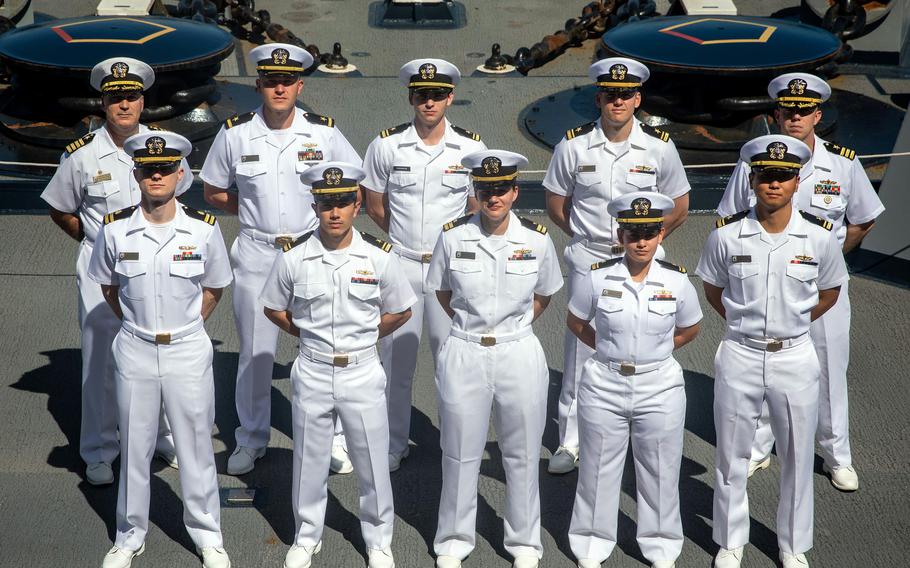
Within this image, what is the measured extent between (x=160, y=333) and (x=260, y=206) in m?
1.02

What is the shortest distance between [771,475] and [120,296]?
3.21m

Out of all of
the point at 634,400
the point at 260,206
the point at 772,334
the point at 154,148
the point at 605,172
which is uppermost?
the point at 154,148

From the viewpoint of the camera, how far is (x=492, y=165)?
16.5ft

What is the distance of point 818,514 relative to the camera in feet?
18.5

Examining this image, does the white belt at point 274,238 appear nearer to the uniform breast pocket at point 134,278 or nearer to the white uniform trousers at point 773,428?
the uniform breast pocket at point 134,278

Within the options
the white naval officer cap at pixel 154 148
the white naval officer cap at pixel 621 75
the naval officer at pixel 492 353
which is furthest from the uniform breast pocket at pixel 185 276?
the white naval officer cap at pixel 621 75

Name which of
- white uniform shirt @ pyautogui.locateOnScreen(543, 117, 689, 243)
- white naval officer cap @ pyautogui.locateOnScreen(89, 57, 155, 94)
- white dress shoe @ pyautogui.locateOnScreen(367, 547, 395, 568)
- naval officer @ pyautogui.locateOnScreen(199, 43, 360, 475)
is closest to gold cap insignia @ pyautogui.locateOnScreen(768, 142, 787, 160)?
white uniform shirt @ pyautogui.locateOnScreen(543, 117, 689, 243)

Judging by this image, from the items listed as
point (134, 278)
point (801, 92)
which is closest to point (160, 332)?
point (134, 278)

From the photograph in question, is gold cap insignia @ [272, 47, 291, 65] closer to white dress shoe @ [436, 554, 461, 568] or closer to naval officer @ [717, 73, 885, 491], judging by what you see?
naval officer @ [717, 73, 885, 491]

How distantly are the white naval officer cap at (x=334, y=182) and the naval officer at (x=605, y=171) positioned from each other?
1.32 meters

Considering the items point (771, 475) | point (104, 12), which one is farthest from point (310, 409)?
point (104, 12)

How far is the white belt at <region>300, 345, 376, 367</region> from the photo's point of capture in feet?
16.4

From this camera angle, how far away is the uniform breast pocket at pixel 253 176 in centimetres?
585

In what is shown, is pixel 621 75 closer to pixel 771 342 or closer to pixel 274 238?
pixel 771 342
